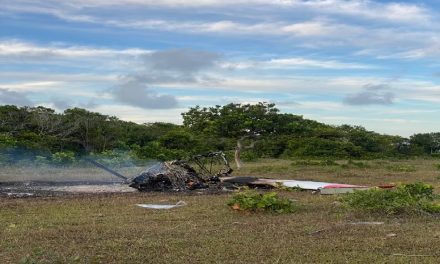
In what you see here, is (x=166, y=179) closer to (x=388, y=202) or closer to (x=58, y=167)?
(x=388, y=202)

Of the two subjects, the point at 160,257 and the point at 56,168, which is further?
the point at 56,168

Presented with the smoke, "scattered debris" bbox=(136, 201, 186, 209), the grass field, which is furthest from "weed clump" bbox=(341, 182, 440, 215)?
the smoke

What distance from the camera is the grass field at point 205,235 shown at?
705cm

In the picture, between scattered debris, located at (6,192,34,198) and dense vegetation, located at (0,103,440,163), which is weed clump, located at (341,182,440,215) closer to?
scattered debris, located at (6,192,34,198)

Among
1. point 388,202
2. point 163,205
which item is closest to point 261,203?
point 388,202

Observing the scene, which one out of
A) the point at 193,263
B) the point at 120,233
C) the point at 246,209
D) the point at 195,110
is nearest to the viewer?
the point at 193,263

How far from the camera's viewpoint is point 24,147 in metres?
27.1

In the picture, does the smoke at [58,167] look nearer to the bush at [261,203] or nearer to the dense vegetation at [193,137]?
the dense vegetation at [193,137]

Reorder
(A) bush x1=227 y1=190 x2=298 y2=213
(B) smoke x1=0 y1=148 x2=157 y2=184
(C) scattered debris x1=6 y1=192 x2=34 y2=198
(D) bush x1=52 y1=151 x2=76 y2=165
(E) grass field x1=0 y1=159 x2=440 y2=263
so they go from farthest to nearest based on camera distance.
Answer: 1. (D) bush x1=52 y1=151 x2=76 y2=165
2. (B) smoke x1=0 y1=148 x2=157 y2=184
3. (C) scattered debris x1=6 y1=192 x2=34 y2=198
4. (A) bush x1=227 y1=190 x2=298 y2=213
5. (E) grass field x1=0 y1=159 x2=440 y2=263

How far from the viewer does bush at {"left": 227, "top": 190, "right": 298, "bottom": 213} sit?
10867 millimetres

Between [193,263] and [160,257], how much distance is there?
0.47 meters

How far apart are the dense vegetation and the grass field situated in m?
14.1

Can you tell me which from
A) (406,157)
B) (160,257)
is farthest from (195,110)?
(160,257)

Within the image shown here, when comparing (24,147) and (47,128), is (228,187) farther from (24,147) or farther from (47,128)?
(47,128)
